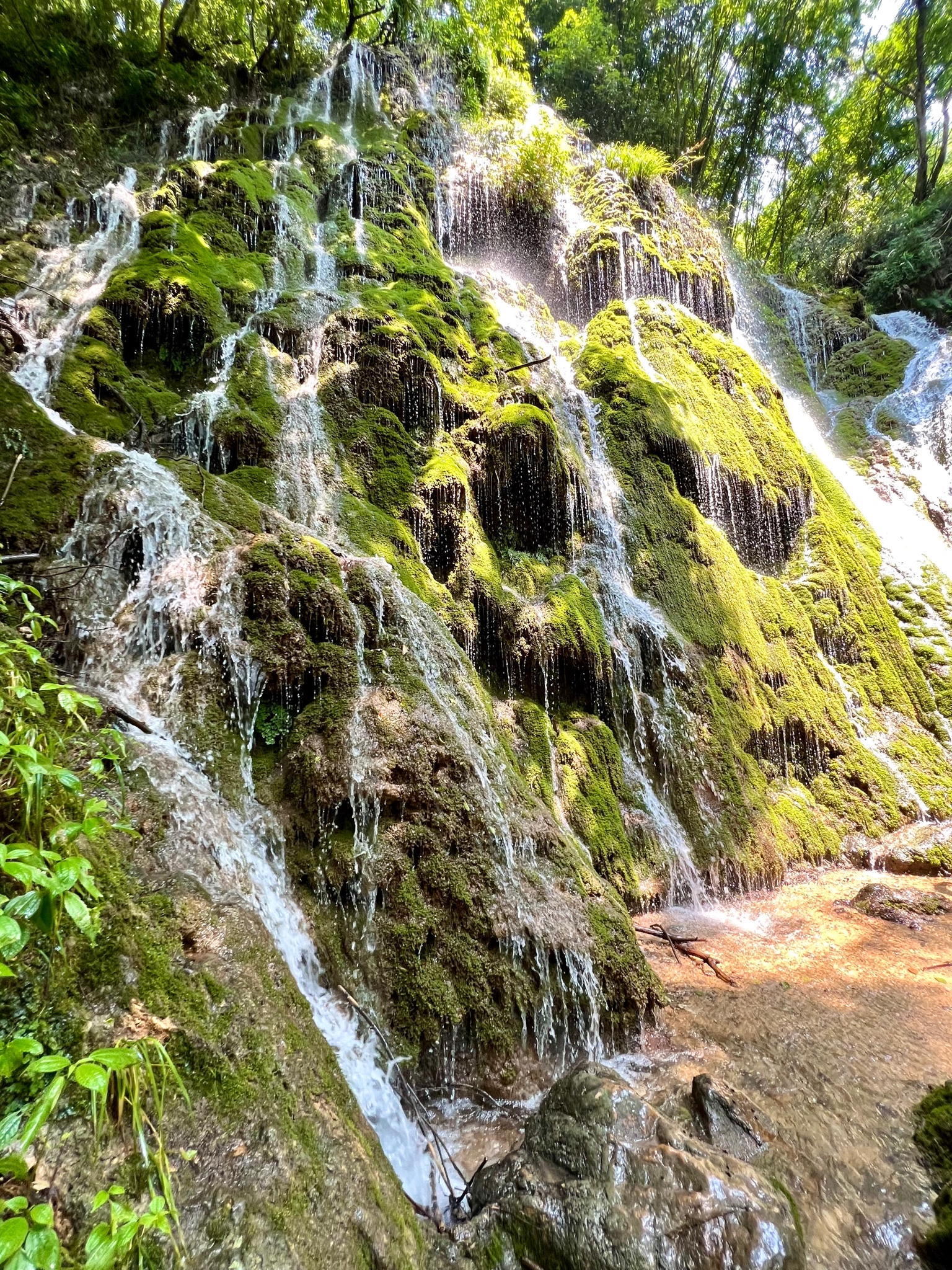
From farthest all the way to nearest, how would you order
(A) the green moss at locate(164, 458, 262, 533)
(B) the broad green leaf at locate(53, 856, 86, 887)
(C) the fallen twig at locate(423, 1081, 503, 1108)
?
1. (A) the green moss at locate(164, 458, 262, 533)
2. (C) the fallen twig at locate(423, 1081, 503, 1108)
3. (B) the broad green leaf at locate(53, 856, 86, 887)

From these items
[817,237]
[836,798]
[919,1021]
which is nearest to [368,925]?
[919,1021]

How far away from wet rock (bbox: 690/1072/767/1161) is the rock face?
1.01 ft

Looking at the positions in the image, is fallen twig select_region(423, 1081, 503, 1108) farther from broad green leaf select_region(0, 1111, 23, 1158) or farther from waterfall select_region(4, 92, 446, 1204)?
broad green leaf select_region(0, 1111, 23, 1158)

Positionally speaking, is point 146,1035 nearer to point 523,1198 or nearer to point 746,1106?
point 523,1198

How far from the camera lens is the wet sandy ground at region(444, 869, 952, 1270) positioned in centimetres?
289

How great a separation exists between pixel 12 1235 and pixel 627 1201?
2346 mm

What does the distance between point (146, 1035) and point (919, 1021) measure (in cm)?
535

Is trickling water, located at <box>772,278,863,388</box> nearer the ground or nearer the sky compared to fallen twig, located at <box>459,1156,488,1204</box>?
nearer the sky

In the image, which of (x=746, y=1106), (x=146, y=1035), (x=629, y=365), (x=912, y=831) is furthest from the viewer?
(x=629, y=365)

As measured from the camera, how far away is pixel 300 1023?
8.11 feet

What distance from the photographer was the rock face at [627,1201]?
7.53 feet

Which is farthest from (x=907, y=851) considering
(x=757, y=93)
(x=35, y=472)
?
(x=757, y=93)

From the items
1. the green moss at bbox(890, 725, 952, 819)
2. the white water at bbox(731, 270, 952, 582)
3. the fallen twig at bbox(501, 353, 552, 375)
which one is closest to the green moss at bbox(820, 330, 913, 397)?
the white water at bbox(731, 270, 952, 582)

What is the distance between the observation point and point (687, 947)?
18.4 feet
